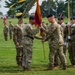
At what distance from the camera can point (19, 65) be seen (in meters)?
13.0

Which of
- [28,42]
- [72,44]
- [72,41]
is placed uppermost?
[28,42]

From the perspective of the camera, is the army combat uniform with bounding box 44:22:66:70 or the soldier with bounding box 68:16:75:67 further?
the soldier with bounding box 68:16:75:67

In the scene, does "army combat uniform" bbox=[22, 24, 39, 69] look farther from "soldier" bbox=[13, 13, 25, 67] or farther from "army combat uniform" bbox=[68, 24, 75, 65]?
"army combat uniform" bbox=[68, 24, 75, 65]

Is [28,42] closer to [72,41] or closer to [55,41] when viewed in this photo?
[55,41]

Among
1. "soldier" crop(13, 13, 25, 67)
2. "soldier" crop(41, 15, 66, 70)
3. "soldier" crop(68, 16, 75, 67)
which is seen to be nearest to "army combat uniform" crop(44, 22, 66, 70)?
"soldier" crop(41, 15, 66, 70)

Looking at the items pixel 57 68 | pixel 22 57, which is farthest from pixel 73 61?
pixel 22 57

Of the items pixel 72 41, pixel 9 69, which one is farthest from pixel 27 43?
pixel 72 41

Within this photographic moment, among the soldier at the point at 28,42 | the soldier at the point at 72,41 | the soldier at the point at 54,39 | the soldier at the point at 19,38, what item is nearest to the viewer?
the soldier at the point at 28,42

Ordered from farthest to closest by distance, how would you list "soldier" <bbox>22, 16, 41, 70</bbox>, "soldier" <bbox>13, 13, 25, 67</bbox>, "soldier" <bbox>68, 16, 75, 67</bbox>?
1. "soldier" <bbox>68, 16, 75, 67</bbox>
2. "soldier" <bbox>13, 13, 25, 67</bbox>
3. "soldier" <bbox>22, 16, 41, 70</bbox>

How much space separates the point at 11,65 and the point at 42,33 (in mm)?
2221

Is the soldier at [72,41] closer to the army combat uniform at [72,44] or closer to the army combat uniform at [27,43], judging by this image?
the army combat uniform at [72,44]

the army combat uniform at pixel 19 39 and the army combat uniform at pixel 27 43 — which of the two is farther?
the army combat uniform at pixel 19 39

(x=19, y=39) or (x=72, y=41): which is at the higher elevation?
(x=19, y=39)

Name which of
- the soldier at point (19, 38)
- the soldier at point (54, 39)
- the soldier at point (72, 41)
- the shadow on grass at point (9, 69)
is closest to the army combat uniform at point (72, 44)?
the soldier at point (72, 41)
